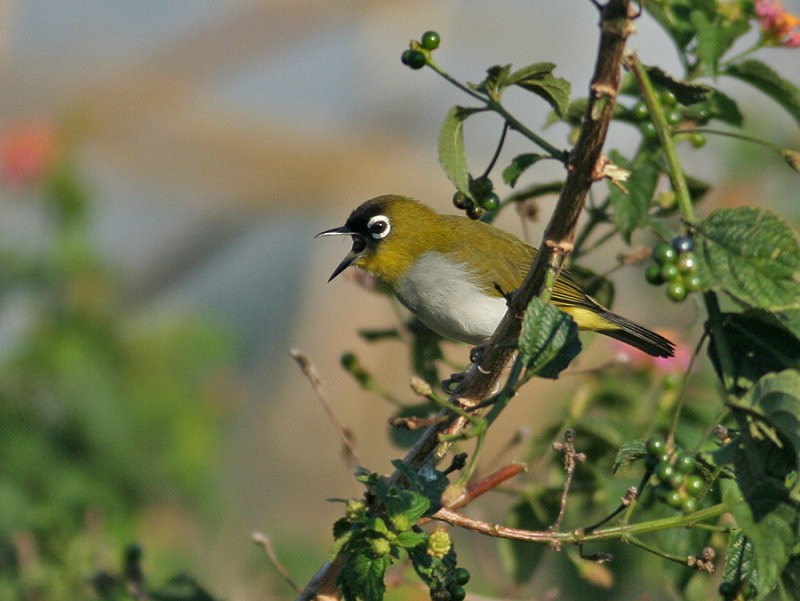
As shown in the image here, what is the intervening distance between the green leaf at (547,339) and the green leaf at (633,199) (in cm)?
31

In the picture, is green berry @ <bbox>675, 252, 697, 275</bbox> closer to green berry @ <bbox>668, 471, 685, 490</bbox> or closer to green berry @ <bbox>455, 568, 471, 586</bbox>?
green berry @ <bbox>668, 471, 685, 490</bbox>

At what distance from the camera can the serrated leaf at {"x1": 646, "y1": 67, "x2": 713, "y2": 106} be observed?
1.83m

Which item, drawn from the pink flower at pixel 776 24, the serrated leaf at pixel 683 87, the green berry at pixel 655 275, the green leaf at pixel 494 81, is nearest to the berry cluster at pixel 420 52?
the green leaf at pixel 494 81

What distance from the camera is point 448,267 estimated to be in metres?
3.65

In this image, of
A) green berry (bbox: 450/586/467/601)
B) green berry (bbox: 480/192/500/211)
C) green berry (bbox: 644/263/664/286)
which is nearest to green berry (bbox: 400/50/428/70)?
green berry (bbox: 480/192/500/211)

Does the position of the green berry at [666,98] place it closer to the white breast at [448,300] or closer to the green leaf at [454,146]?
the green leaf at [454,146]

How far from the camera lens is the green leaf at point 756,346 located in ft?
4.94

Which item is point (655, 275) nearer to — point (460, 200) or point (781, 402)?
point (781, 402)

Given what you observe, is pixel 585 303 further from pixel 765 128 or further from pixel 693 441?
pixel 765 128

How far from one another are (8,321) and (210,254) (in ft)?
18.3

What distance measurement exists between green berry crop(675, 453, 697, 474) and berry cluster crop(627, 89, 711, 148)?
3.24ft

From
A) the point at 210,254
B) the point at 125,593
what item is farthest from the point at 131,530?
the point at 210,254

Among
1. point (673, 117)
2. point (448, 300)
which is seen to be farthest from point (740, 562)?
point (448, 300)

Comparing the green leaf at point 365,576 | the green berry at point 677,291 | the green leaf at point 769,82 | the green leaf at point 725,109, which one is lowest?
the green leaf at point 365,576
